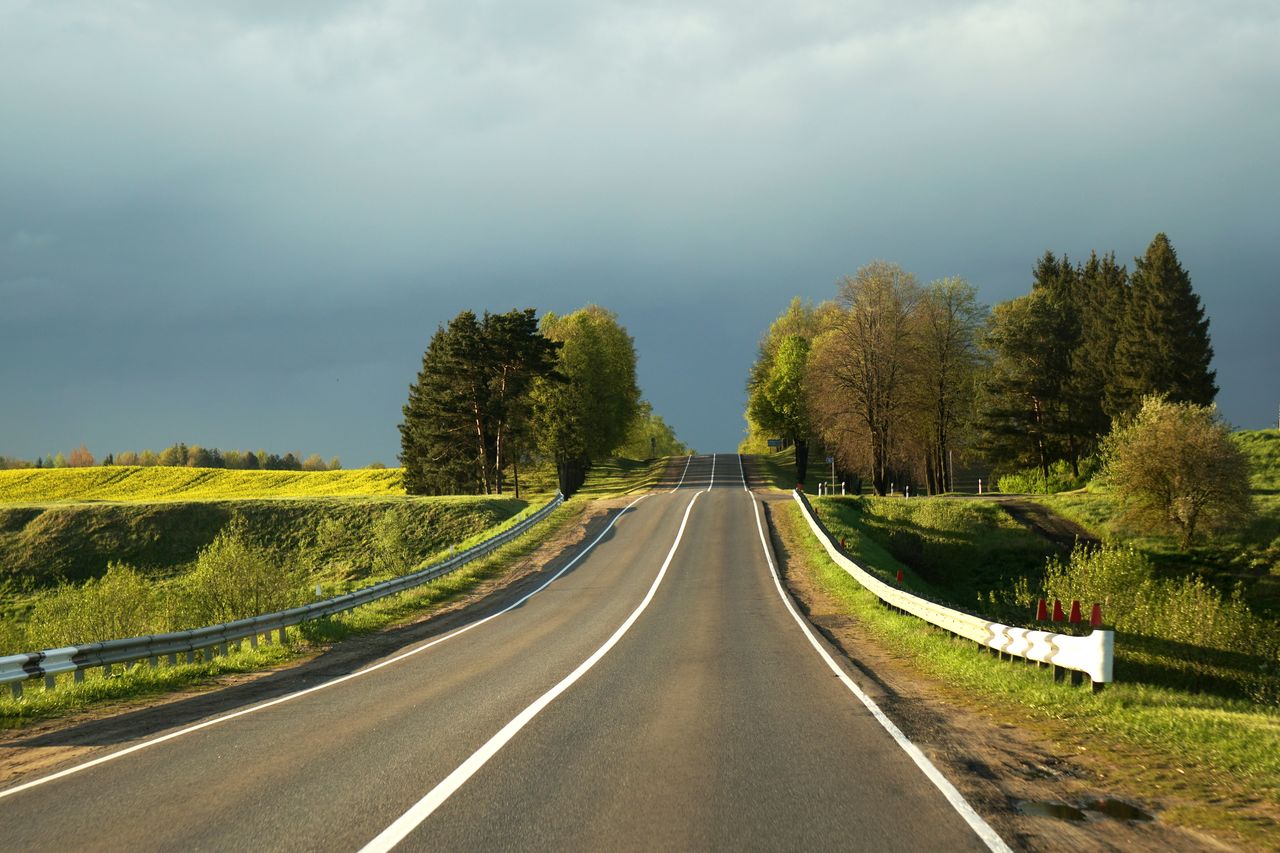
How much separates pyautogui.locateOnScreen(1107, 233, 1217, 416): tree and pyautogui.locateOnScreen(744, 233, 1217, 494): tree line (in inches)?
3.3

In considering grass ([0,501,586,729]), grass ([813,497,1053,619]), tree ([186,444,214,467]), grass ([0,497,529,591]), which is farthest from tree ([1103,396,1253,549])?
tree ([186,444,214,467])

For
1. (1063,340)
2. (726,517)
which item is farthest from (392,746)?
(1063,340)

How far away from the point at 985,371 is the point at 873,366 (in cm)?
1554

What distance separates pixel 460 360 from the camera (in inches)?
2424

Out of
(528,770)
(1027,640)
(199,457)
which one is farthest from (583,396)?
(199,457)

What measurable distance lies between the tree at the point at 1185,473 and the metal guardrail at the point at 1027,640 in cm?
2880

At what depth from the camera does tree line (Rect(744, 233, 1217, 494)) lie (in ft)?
190

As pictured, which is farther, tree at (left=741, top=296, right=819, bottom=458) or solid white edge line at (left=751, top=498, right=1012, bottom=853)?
tree at (left=741, top=296, right=819, bottom=458)

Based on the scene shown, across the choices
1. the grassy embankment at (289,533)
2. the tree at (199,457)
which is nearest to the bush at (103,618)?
the grassy embankment at (289,533)

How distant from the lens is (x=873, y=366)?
190 ft

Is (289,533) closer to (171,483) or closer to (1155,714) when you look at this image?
(171,483)

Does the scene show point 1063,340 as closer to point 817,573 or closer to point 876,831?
point 817,573

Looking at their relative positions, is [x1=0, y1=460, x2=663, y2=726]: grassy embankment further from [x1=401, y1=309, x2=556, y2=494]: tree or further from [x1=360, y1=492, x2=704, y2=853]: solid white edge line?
[x1=360, y1=492, x2=704, y2=853]: solid white edge line

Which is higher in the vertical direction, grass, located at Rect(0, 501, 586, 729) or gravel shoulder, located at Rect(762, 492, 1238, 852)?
gravel shoulder, located at Rect(762, 492, 1238, 852)
